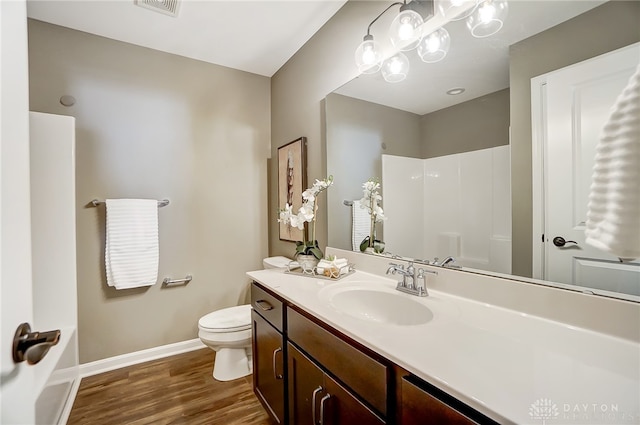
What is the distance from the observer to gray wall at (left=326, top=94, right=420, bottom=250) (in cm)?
148

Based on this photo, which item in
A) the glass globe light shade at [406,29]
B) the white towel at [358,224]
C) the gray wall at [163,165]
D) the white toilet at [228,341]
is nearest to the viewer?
the glass globe light shade at [406,29]

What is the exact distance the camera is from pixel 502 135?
41.6 inches

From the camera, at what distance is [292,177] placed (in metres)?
2.33

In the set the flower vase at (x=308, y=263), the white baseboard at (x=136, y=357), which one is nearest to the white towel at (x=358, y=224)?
the flower vase at (x=308, y=263)

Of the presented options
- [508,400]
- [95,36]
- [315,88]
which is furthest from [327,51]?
[508,400]

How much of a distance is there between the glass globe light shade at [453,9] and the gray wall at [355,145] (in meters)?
0.42

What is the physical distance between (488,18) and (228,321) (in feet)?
7.29

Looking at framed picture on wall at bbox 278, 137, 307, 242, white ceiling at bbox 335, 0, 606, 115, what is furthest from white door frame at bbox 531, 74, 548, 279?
framed picture on wall at bbox 278, 137, 307, 242

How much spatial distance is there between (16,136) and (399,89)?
4.85 ft

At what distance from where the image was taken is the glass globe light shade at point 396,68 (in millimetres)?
1414

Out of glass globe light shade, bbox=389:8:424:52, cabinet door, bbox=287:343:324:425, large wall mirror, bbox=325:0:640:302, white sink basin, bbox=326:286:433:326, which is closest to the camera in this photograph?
large wall mirror, bbox=325:0:640:302

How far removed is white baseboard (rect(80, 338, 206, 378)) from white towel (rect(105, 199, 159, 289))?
0.56m

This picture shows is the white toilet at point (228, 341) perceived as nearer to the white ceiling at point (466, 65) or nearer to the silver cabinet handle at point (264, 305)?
Answer: the silver cabinet handle at point (264, 305)

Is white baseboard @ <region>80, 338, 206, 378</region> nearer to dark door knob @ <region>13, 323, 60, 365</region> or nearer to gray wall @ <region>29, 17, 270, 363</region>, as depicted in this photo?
gray wall @ <region>29, 17, 270, 363</region>
